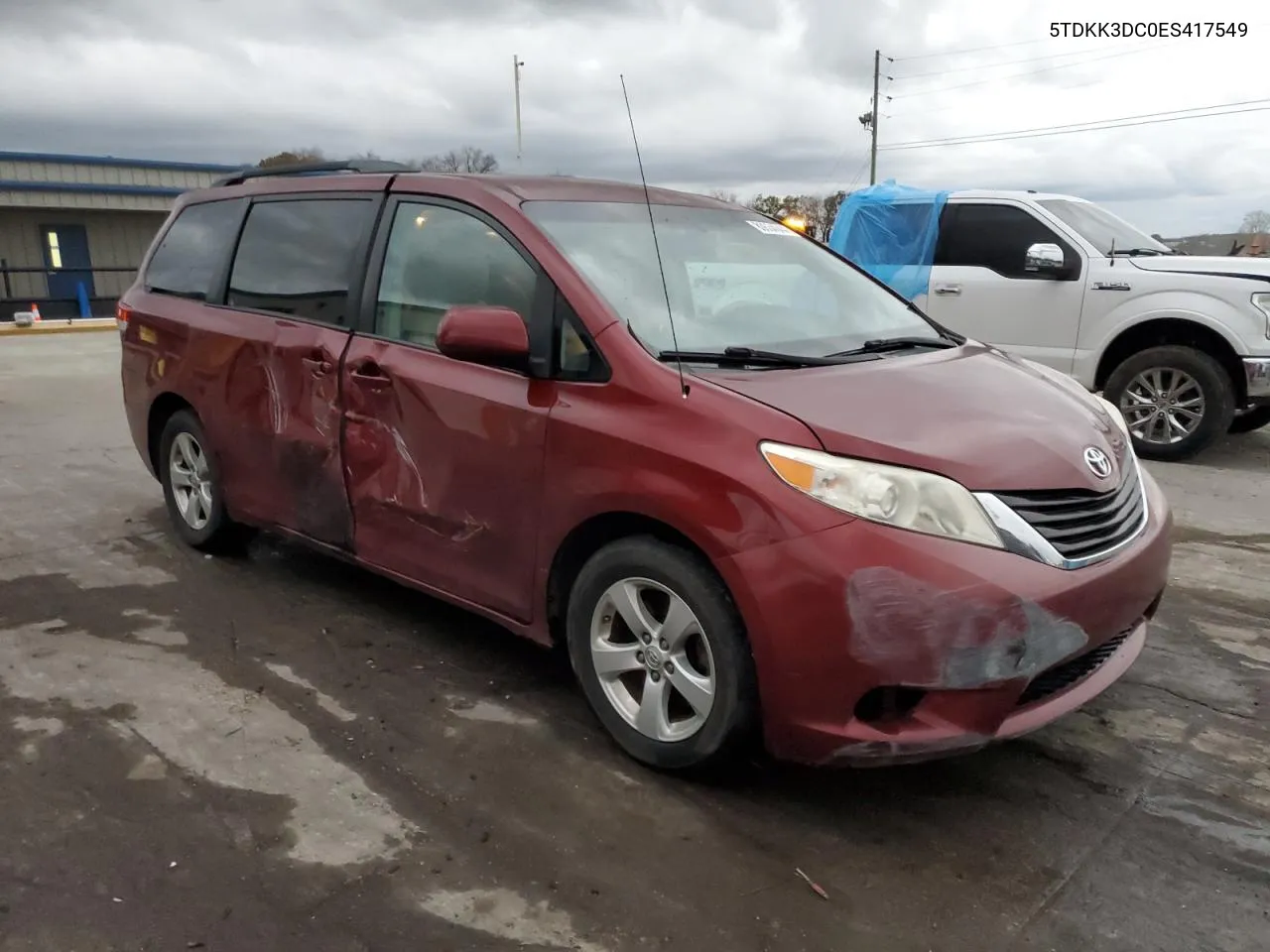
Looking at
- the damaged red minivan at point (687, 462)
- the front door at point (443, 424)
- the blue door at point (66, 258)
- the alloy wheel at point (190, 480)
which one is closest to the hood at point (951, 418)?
the damaged red minivan at point (687, 462)

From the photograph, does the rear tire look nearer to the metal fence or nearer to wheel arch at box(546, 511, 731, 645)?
wheel arch at box(546, 511, 731, 645)

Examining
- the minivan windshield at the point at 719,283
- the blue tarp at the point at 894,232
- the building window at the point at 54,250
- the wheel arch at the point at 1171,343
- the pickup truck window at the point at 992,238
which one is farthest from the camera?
the building window at the point at 54,250

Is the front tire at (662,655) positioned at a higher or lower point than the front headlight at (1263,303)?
lower

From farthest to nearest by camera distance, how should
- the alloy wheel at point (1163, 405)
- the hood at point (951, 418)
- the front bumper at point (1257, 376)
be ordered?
1. the alloy wheel at point (1163, 405)
2. the front bumper at point (1257, 376)
3. the hood at point (951, 418)

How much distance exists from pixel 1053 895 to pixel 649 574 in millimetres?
1331

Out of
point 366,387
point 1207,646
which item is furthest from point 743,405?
point 1207,646

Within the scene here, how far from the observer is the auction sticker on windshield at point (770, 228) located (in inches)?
165

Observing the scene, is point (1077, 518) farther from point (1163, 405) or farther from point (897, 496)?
point (1163, 405)

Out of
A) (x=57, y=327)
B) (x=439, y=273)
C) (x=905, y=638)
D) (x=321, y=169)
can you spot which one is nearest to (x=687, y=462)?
(x=905, y=638)

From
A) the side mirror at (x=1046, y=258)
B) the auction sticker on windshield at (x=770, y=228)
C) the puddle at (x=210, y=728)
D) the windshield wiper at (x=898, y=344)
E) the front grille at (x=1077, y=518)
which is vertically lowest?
the puddle at (x=210, y=728)

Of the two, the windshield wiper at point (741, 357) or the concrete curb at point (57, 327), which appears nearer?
the windshield wiper at point (741, 357)

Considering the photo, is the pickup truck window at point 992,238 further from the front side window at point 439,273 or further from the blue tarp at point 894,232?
the front side window at point 439,273

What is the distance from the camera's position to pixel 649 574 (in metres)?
2.92

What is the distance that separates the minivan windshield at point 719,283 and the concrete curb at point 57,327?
66.3 feet
